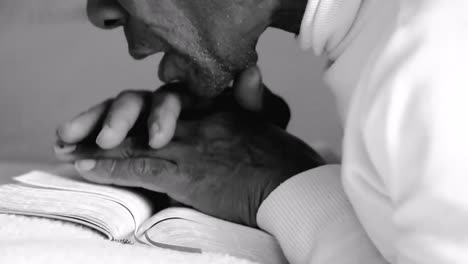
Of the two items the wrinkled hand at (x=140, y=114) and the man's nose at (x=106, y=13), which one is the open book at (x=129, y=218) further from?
the man's nose at (x=106, y=13)

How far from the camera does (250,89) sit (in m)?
1.17

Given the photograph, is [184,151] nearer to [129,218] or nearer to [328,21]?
[129,218]

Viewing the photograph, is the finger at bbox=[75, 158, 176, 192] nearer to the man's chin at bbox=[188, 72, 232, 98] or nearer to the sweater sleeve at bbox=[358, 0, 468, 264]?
the man's chin at bbox=[188, 72, 232, 98]

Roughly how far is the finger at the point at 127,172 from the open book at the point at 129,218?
15mm

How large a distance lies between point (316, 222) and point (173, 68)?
1.23ft

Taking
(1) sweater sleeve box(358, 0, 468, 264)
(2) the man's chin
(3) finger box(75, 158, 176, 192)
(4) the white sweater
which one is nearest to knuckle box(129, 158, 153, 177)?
(3) finger box(75, 158, 176, 192)

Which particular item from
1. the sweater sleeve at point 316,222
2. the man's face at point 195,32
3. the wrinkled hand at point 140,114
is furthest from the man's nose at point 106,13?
the sweater sleeve at point 316,222

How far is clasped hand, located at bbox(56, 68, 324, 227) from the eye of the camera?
1051 millimetres

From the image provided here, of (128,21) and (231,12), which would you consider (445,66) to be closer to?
(231,12)

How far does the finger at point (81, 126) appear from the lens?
1038 millimetres

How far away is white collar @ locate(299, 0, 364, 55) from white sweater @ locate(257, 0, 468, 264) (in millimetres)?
35

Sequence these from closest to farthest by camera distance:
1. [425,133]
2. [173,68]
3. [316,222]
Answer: [425,133] → [316,222] → [173,68]

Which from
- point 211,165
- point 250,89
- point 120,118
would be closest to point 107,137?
point 120,118

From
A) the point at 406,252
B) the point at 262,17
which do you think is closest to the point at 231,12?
the point at 262,17
